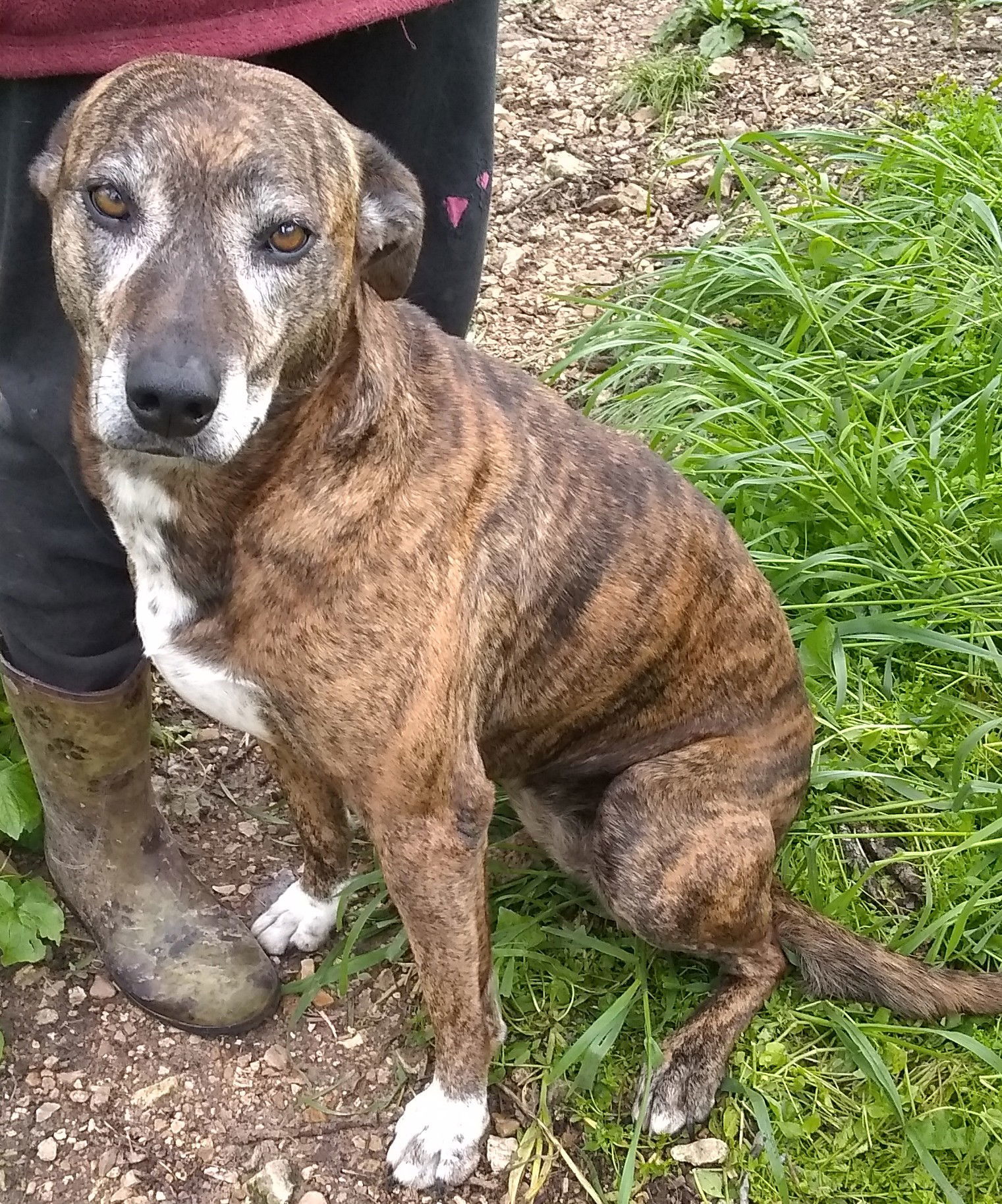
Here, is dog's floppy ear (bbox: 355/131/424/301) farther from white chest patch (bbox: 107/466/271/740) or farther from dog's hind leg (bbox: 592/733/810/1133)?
dog's hind leg (bbox: 592/733/810/1133)

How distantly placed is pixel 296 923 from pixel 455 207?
1.71 meters

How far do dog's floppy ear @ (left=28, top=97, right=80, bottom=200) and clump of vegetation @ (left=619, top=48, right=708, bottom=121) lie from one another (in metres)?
4.07

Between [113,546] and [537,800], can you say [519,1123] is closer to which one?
[537,800]

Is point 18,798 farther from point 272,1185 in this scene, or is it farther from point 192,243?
point 192,243

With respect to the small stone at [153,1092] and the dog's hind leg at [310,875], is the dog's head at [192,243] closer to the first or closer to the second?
the dog's hind leg at [310,875]

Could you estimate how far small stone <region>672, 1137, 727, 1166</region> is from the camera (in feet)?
7.94

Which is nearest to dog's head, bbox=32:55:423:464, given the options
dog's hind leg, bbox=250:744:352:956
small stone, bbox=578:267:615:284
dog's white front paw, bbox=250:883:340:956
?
dog's hind leg, bbox=250:744:352:956

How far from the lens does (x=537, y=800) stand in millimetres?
2699

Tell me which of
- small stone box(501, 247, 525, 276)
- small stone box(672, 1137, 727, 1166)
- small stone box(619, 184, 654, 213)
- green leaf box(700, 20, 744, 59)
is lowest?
small stone box(672, 1137, 727, 1166)

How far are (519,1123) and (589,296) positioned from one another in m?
3.06

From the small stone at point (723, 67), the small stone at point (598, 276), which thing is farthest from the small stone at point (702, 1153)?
the small stone at point (723, 67)

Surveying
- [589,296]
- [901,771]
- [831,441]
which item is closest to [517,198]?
[589,296]

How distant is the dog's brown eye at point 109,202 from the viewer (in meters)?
1.69

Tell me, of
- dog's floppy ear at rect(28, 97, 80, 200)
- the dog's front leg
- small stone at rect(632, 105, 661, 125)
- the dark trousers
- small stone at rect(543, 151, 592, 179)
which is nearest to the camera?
dog's floppy ear at rect(28, 97, 80, 200)
